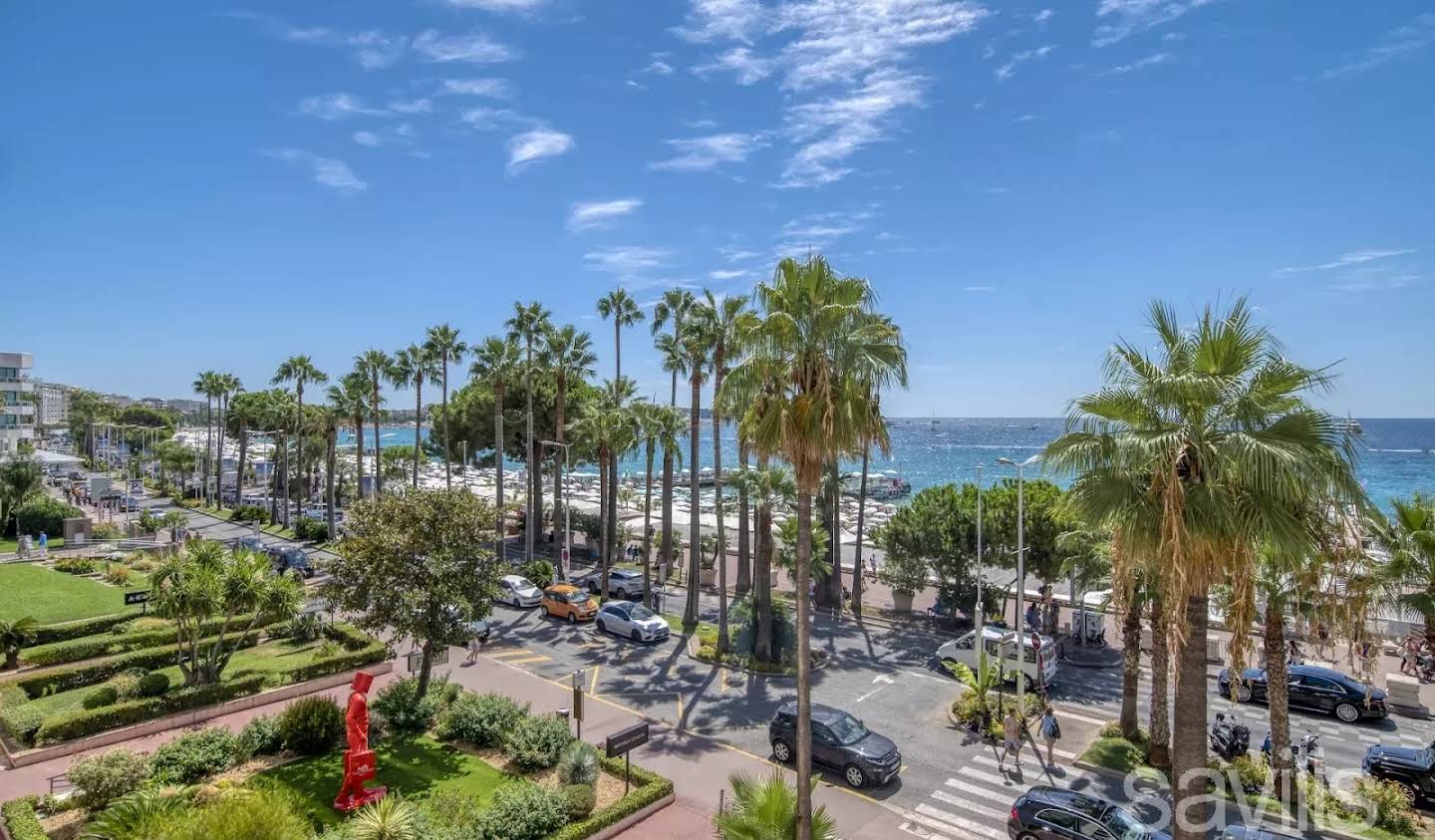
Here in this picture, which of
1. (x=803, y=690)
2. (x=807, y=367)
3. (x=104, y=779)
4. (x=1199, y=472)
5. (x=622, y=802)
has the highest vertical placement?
(x=807, y=367)

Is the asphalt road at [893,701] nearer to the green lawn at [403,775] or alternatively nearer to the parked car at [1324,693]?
the parked car at [1324,693]

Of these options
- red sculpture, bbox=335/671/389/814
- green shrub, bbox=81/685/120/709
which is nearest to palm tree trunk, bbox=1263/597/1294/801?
red sculpture, bbox=335/671/389/814

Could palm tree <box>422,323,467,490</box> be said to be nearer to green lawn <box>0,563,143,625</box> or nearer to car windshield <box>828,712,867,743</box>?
green lawn <box>0,563,143,625</box>

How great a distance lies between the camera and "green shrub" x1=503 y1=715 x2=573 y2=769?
1808cm

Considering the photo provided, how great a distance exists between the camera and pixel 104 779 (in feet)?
50.5

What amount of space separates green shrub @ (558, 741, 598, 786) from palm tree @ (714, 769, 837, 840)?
4.64 meters

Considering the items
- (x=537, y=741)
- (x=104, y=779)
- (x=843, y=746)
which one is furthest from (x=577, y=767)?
(x=104, y=779)

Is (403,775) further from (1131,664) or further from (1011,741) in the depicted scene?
(1131,664)

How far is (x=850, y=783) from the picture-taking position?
18.3 metres

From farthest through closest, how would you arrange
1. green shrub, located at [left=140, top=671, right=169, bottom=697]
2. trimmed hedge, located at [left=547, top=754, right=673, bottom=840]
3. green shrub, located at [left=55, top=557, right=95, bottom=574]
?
1. green shrub, located at [left=55, top=557, right=95, bottom=574]
2. green shrub, located at [left=140, top=671, right=169, bottom=697]
3. trimmed hedge, located at [left=547, top=754, right=673, bottom=840]

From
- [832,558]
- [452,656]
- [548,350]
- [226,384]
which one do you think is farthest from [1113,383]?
[226,384]

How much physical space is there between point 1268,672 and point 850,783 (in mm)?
9989

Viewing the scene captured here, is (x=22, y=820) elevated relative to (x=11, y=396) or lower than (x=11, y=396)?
lower

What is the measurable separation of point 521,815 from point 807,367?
1025 cm
